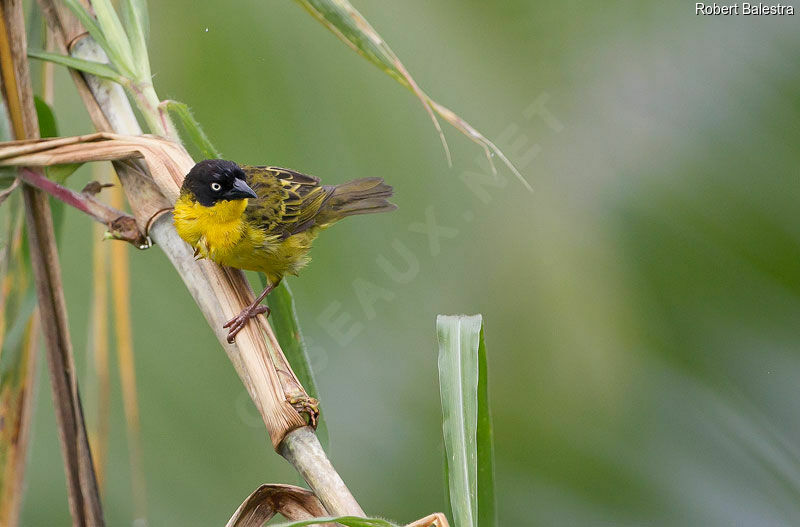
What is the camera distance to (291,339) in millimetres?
1607

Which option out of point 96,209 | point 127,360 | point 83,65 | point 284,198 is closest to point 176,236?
point 96,209

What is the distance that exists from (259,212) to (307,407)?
1.20 meters

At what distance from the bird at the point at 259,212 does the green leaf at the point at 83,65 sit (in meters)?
0.26

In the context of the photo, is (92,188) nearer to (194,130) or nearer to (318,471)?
(194,130)

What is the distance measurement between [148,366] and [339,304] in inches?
18.1

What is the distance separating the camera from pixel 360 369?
1.72m

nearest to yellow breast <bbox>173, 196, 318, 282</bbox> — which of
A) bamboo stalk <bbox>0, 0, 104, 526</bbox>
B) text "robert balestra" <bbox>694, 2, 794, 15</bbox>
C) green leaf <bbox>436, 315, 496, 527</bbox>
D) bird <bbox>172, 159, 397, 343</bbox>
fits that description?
bird <bbox>172, 159, 397, 343</bbox>

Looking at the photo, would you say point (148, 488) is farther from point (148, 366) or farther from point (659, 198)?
point (659, 198)

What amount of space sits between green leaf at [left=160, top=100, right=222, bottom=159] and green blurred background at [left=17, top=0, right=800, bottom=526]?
108 millimetres

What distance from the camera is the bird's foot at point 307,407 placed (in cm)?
129

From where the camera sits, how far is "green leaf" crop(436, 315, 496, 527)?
1.07 metres

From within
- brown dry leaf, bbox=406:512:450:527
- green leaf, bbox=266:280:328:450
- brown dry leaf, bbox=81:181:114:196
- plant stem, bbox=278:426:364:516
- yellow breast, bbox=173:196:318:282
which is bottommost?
brown dry leaf, bbox=406:512:450:527

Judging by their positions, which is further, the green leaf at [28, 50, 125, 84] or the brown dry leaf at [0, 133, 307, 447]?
the green leaf at [28, 50, 125, 84]

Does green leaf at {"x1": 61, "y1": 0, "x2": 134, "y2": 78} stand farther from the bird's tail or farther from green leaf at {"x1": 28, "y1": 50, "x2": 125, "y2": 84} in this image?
the bird's tail
